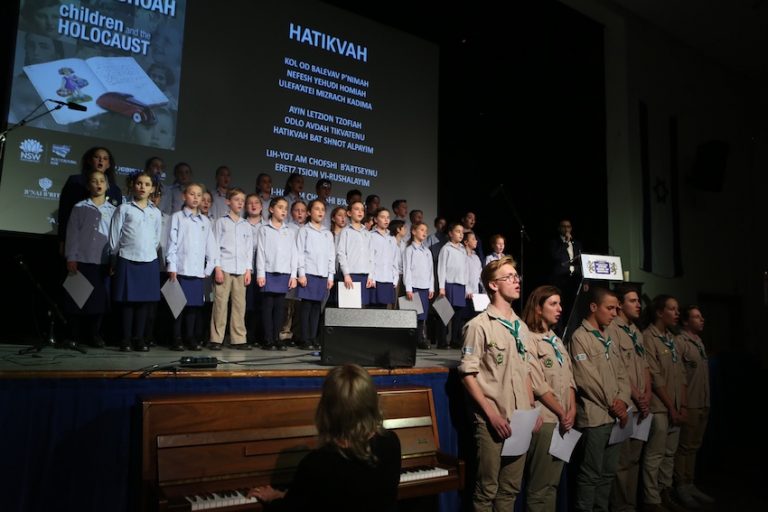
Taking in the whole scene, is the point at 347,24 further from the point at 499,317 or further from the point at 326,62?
the point at 499,317

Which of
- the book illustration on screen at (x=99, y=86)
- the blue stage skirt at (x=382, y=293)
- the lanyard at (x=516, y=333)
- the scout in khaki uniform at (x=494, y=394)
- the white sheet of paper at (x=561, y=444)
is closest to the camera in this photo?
the scout in khaki uniform at (x=494, y=394)

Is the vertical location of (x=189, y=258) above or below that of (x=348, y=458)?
above

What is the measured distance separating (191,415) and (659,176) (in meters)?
8.62

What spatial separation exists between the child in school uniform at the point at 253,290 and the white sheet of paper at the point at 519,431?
304cm

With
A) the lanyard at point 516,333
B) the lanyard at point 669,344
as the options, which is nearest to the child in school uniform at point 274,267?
the lanyard at point 516,333

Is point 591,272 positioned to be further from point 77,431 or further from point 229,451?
point 77,431

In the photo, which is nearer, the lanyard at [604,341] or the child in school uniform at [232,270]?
the lanyard at [604,341]

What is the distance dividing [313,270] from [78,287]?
1.96 meters

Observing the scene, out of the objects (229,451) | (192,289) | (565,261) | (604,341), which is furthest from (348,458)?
(565,261)

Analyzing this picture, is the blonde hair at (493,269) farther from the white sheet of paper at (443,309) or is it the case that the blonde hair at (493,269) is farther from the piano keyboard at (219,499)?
the white sheet of paper at (443,309)

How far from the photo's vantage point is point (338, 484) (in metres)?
1.70

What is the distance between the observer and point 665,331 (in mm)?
4527

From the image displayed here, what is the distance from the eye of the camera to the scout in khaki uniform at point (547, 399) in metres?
3.18

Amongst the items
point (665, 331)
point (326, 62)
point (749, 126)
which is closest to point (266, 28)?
point (326, 62)
